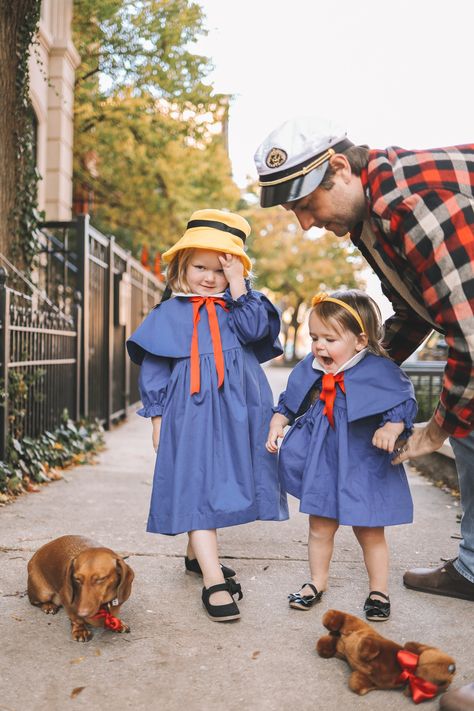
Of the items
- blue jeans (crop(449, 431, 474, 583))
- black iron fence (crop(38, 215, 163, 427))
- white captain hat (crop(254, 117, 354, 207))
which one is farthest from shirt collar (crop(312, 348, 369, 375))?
black iron fence (crop(38, 215, 163, 427))

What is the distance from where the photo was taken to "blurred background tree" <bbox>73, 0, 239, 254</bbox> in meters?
13.6

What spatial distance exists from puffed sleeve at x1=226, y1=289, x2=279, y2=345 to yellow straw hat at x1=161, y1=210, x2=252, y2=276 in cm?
19

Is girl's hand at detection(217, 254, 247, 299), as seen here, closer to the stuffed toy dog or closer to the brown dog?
the brown dog

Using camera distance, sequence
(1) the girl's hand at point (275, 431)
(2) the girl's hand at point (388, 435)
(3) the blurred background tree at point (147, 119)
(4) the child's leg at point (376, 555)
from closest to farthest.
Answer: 1. (2) the girl's hand at point (388, 435)
2. (4) the child's leg at point (376, 555)
3. (1) the girl's hand at point (275, 431)
4. (3) the blurred background tree at point (147, 119)

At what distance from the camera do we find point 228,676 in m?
2.35

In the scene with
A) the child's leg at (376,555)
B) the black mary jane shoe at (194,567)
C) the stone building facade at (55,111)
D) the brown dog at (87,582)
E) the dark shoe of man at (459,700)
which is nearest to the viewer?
the dark shoe of man at (459,700)

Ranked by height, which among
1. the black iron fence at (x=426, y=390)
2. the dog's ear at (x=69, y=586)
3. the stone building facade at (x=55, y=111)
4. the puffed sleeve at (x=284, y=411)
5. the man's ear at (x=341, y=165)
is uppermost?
the stone building facade at (x=55, y=111)

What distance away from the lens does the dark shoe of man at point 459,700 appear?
2.08 m

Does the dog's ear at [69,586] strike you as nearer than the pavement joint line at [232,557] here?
Yes

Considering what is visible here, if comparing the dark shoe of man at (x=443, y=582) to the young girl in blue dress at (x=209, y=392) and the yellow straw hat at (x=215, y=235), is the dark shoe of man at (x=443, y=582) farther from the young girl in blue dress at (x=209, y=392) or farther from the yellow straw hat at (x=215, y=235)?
the yellow straw hat at (x=215, y=235)

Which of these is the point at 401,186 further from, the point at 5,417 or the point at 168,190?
the point at 168,190

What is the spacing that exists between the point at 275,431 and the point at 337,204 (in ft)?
3.24

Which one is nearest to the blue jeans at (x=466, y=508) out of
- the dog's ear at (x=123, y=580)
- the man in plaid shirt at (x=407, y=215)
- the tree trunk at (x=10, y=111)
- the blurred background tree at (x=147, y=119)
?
the man in plaid shirt at (x=407, y=215)

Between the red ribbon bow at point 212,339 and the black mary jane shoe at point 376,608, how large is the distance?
1065mm
